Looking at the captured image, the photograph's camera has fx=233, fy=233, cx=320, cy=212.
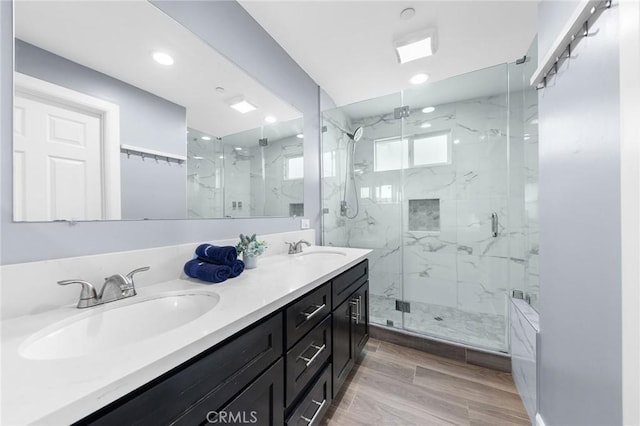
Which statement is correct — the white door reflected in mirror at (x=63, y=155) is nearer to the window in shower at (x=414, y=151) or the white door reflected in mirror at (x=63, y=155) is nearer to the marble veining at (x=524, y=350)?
the marble veining at (x=524, y=350)

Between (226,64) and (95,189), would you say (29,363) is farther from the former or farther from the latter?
(226,64)

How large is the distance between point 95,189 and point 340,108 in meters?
2.38

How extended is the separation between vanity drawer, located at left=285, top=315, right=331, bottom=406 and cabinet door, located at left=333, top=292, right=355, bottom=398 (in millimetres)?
88

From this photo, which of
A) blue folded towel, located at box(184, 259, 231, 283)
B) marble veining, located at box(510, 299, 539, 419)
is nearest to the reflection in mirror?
blue folded towel, located at box(184, 259, 231, 283)

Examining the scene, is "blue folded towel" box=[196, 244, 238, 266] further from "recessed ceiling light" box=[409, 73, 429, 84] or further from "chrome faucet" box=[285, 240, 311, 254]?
"recessed ceiling light" box=[409, 73, 429, 84]

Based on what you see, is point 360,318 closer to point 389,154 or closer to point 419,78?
point 389,154

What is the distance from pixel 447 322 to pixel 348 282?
1.51 metres

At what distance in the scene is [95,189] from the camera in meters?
0.87

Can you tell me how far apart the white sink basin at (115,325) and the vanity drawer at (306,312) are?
0.97 ft

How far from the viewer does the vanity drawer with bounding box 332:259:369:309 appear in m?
1.32

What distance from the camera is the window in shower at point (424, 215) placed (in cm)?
282

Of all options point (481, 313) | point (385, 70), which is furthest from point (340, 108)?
point (481, 313)

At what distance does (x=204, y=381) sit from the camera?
585 mm

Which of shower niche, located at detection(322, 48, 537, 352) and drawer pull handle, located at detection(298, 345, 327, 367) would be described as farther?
shower niche, located at detection(322, 48, 537, 352)
